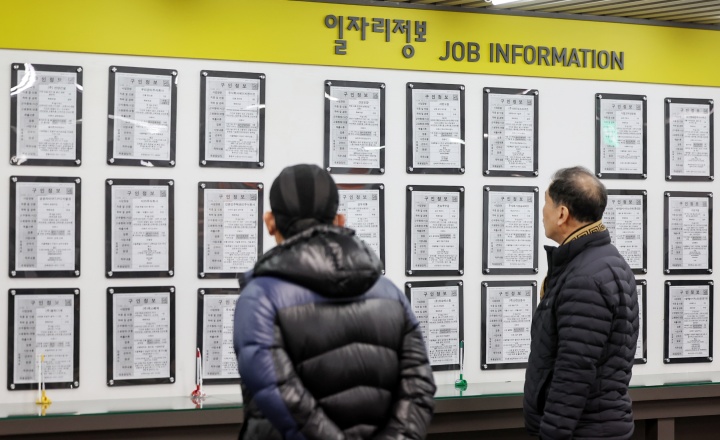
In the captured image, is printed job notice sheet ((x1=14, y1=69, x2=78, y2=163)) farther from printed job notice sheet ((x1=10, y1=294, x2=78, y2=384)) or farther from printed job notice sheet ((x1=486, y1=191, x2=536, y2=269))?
printed job notice sheet ((x1=486, y1=191, x2=536, y2=269))

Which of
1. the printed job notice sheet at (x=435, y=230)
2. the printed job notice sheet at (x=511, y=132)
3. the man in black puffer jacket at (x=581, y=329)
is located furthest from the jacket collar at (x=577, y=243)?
the printed job notice sheet at (x=511, y=132)

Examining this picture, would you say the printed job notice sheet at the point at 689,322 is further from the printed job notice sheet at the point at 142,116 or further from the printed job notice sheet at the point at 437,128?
the printed job notice sheet at the point at 142,116

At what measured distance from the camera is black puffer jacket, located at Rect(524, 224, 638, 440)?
3.14 metres

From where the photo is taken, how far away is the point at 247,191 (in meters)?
4.07

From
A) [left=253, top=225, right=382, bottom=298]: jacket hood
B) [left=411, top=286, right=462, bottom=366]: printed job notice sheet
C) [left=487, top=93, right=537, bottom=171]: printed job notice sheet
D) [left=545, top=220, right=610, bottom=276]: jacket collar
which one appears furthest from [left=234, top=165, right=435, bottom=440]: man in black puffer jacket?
[left=487, top=93, right=537, bottom=171]: printed job notice sheet

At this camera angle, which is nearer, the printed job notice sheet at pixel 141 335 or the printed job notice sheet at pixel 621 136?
the printed job notice sheet at pixel 141 335

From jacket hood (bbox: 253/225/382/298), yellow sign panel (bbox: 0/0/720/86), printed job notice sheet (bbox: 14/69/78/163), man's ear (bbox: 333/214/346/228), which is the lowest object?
jacket hood (bbox: 253/225/382/298)

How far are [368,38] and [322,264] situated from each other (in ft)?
6.89

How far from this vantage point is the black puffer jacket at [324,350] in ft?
7.66

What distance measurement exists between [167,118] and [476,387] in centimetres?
190

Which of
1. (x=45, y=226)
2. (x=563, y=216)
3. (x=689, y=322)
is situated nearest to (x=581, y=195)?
(x=563, y=216)

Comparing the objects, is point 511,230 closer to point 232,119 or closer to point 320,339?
point 232,119

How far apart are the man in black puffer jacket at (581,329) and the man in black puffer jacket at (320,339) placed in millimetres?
801

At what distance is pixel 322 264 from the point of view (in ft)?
7.89
